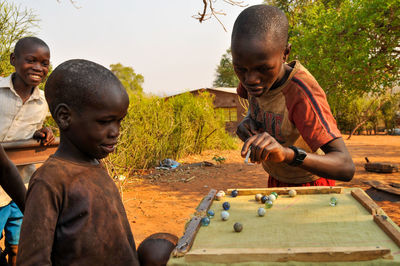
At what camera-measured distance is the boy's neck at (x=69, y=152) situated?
1.33 m

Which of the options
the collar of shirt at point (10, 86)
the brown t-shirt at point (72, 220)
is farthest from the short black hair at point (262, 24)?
the collar of shirt at point (10, 86)

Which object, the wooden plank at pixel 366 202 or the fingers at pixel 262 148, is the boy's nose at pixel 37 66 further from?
the wooden plank at pixel 366 202

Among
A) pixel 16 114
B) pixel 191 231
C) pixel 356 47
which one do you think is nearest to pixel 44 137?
pixel 16 114

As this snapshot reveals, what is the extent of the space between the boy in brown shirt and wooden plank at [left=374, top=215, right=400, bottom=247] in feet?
3.60

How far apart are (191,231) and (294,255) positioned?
18.9 inches

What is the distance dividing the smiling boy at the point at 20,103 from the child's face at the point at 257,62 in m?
1.87

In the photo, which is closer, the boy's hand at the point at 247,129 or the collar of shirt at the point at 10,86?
the boy's hand at the point at 247,129

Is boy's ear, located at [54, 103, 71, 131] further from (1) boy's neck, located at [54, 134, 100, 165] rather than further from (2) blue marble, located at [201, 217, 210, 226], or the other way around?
(2) blue marble, located at [201, 217, 210, 226]

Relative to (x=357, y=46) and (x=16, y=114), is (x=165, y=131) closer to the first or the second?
(x=357, y=46)

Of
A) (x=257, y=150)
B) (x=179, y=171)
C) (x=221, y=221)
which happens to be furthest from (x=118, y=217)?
(x=179, y=171)

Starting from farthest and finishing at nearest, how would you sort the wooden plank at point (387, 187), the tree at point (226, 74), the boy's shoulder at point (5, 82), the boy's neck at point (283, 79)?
the tree at point (226, 74)
the wooden plank at point (387, 187)
the boy's shoulder at point (5, 82)
the boy's neck at point (283, 79)

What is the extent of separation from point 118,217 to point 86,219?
0.52 ft

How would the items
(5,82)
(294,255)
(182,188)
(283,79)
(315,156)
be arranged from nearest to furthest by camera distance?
(294,255) < (315,156) < (283,79) < (5,82) < (182,188)

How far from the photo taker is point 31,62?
105 inches
